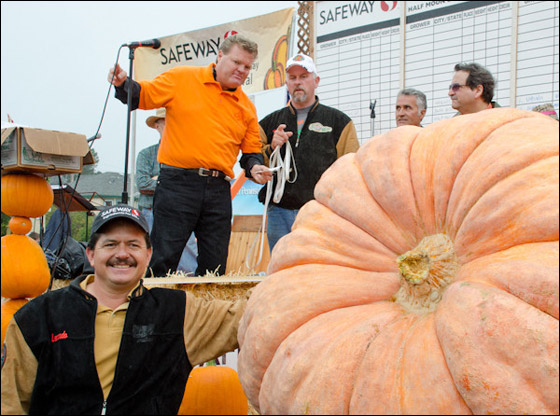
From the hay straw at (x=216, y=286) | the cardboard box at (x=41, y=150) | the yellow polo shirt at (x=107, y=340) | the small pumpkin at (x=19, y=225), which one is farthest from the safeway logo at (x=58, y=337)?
the small pumpkin at (x=19, y=225)

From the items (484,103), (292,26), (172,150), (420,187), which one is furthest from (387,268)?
(292,26)

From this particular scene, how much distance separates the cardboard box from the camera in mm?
2266

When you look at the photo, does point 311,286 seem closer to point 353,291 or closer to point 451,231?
point 353,291

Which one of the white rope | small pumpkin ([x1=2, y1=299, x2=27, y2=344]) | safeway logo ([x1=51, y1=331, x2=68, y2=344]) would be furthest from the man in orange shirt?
safeway logo ([x1=51, y1=331, x2=68, y2=344])

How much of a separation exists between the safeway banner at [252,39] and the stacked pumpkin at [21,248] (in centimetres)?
395

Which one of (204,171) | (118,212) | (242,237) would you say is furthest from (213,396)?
(242,237)

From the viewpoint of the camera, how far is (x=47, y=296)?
6.26 feet

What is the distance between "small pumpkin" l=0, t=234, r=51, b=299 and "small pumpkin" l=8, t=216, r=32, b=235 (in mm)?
31

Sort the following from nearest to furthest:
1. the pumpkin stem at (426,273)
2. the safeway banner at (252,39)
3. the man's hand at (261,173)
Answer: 1. the pumpkin stem at (426,273)
2. the man's hand at (261,173)
3. the safeway banner at (252,39)

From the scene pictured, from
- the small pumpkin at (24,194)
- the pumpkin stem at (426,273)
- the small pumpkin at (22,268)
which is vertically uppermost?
the small pumpkin at (24,194)

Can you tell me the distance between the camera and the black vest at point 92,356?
179cm

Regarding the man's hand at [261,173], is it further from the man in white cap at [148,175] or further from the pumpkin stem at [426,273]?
the pumpkin stem at [426,273]

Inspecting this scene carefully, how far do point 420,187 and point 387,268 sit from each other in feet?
0.82

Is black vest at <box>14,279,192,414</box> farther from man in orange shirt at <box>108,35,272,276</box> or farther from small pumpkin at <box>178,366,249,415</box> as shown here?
man in orange shirt at <box>108,35,272,276</box>
